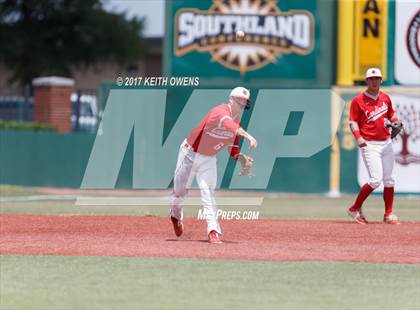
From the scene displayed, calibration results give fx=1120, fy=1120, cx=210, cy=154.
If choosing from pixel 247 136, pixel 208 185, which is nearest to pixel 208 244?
pixel 208 185

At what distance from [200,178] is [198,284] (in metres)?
3.01

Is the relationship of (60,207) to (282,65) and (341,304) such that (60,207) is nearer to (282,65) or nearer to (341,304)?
(282,65)

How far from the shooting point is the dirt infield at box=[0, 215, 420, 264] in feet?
41.7

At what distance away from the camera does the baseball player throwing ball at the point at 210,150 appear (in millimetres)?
13289

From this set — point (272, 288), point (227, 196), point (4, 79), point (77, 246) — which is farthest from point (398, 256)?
point (4, 79)

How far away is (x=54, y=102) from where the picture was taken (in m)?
32.0

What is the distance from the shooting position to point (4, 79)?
65.9 metres

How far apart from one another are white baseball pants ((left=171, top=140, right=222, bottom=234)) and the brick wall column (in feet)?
59.6

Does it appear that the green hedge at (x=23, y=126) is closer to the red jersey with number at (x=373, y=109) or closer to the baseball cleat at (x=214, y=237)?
the red jersey with number at (x=373, y=109)

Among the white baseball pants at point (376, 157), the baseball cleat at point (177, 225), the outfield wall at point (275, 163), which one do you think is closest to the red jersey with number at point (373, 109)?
the white baseball pants at point (376, 157)

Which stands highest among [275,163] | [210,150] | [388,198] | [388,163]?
[210,150]

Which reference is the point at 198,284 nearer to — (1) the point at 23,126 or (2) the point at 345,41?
(2) the point at 345,41

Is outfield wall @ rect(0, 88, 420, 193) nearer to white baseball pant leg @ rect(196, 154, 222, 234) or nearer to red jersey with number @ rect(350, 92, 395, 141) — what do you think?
red jersey with number @ rect(350, 92, 395, 141)

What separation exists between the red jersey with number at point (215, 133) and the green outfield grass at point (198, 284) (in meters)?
1.96
